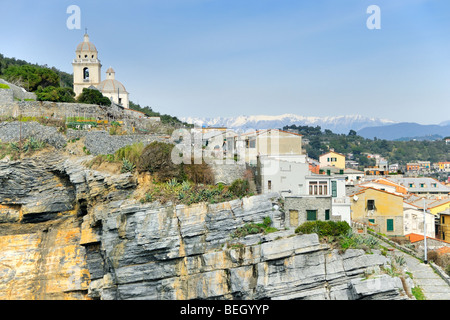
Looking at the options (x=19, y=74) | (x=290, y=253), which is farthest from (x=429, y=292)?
(x=19, y=74)

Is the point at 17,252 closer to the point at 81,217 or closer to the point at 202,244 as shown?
the point at 81,217

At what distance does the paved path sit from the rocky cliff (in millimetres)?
1401

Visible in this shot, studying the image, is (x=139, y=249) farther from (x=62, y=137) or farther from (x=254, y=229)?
(x=62, y=137)

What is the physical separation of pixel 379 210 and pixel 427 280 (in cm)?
913

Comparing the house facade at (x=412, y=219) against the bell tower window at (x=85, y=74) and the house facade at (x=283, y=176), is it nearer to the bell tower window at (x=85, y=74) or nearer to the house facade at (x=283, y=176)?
the house facade at (x=283, y=176)

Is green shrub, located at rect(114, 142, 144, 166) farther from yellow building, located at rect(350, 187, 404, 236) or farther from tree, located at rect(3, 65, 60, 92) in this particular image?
tree, located at rect(3, 65, 60, 92)

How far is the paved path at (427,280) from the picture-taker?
66.7ft

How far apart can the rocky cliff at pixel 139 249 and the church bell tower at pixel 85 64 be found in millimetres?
18670

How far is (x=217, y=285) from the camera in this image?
23500 millimetres

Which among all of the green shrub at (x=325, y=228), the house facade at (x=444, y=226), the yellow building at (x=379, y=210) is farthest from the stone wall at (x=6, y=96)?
the house facade at (x=444, y=226)

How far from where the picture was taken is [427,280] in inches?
862

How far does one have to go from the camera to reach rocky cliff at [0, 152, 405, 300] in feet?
72.4

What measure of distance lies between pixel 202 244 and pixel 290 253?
4523 millimetres

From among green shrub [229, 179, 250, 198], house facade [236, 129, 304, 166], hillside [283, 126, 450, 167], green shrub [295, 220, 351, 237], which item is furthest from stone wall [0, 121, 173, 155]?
hillside [283, 126, 450, 167]
